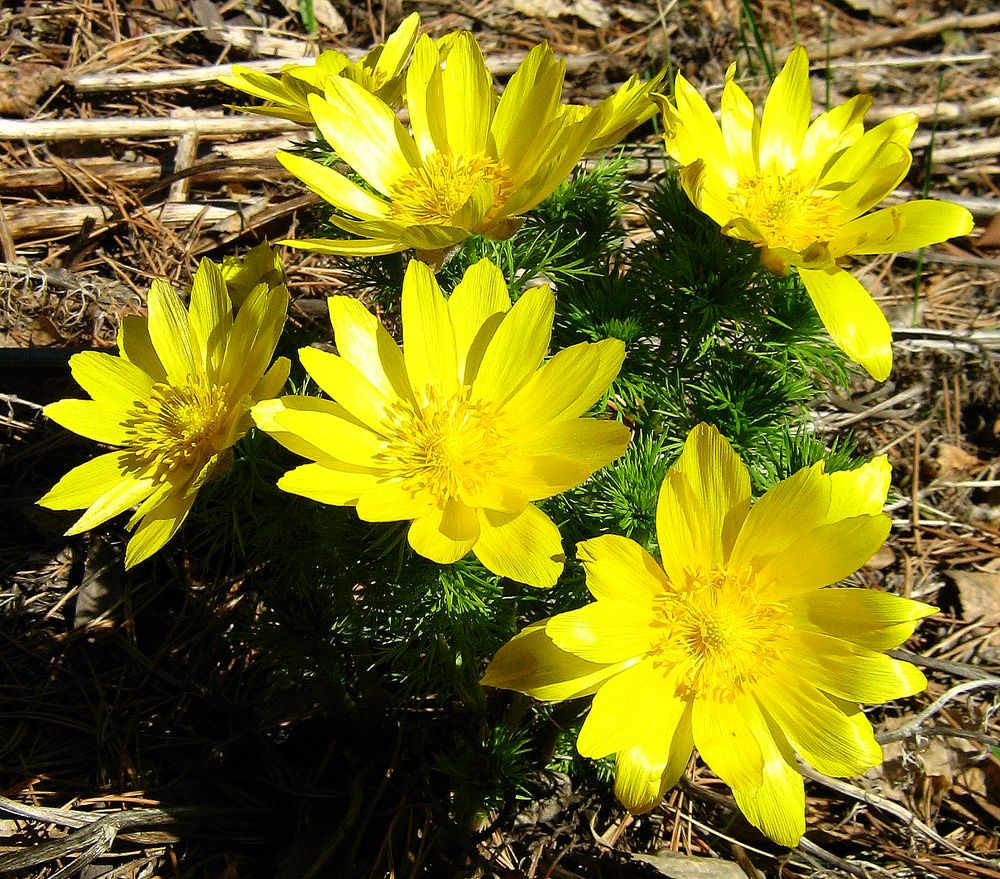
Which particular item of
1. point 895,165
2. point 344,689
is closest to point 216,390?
point 344,689

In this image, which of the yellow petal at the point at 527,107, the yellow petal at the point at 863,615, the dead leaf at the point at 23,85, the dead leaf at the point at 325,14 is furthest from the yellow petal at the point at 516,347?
the dead leaf at the point at 325,14

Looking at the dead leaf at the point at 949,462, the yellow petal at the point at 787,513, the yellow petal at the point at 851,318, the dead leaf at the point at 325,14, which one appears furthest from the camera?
the dead leaf at the point at 325,14

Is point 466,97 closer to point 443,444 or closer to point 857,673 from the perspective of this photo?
point 443,444

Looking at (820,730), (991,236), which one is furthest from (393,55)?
(991,236)

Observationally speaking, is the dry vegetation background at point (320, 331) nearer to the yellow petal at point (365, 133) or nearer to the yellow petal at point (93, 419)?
the yellow petal at point (365, 133)

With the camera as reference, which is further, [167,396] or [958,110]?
[958,110]

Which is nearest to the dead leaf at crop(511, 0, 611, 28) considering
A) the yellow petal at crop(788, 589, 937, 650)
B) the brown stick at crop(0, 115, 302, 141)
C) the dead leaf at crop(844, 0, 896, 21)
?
the dead leaf at crop(844, 0, 896, 21)
